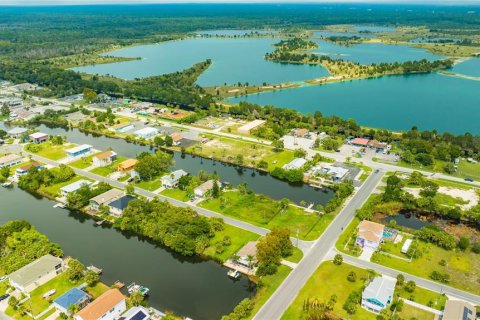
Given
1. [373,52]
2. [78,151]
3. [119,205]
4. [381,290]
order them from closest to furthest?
[381,290] → [119,205] → [78,151] → [373,52]

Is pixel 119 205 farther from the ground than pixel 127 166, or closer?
closer

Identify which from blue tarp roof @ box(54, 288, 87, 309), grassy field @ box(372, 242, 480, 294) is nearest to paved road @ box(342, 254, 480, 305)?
grassy field @ box(372, 242, 480, 294)

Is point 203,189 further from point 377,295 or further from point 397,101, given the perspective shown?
point 397,101

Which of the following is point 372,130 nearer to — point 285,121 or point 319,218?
point 285,121

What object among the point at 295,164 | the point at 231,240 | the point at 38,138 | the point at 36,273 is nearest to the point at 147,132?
the point at 38,138

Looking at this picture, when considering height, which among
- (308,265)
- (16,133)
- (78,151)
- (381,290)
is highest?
(381,290)

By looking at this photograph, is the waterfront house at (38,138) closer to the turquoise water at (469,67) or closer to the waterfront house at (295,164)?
the waterfront house at (295,164)

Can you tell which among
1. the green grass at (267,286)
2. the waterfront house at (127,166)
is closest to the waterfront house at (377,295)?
the green grass at (267,286)
